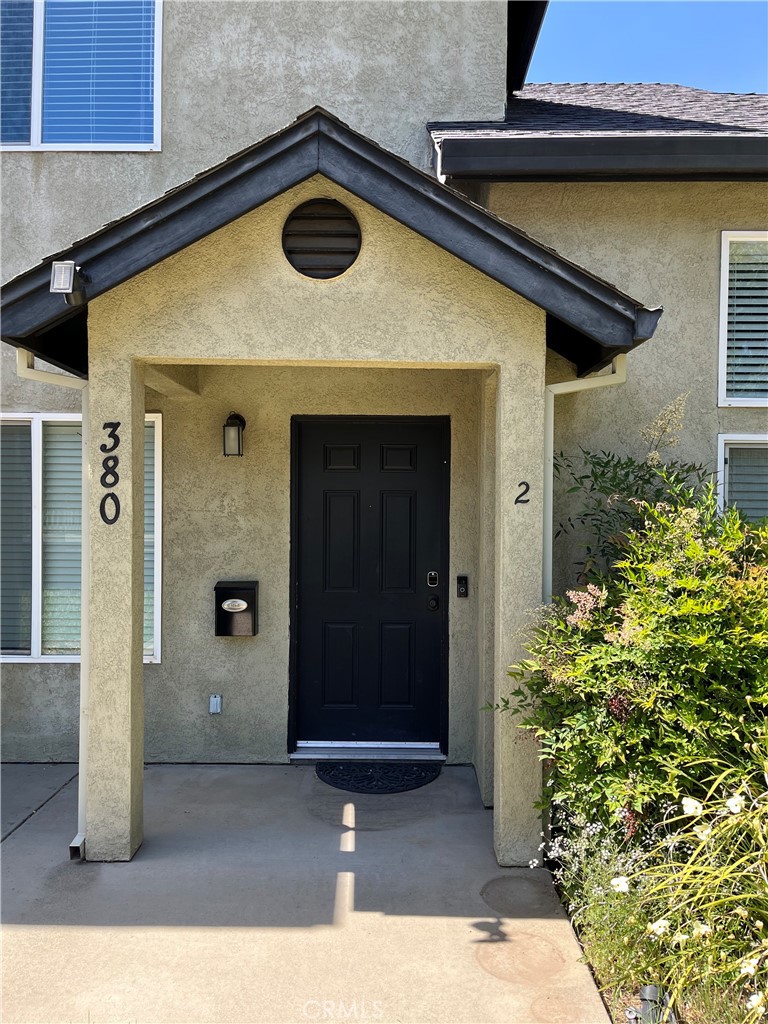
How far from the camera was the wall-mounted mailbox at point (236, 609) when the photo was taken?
6531 millimetres

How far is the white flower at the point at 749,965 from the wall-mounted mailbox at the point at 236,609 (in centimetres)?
432

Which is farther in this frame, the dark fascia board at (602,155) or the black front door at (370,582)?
the black front door at (370,582)

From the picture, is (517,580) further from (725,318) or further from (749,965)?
(725,318)

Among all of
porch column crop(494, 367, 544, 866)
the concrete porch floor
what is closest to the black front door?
the concrete porch floor

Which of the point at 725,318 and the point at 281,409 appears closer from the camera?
the point at 725,318

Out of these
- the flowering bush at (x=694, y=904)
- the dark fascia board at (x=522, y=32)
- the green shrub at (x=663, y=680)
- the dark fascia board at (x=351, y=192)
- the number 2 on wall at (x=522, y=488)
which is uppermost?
the dark fascia board at (x=522, y=32)

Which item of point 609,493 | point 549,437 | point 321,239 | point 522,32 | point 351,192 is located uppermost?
point 522,32

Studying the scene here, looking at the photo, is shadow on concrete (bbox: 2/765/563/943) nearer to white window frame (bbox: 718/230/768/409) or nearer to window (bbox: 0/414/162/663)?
window (bbox: 0/414/162/663)

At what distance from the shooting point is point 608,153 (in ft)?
18.3

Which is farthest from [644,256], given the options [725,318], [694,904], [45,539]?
[45,539]

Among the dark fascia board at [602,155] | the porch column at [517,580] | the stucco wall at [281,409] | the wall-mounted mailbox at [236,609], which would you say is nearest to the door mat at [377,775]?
the stucco wall at [281,409]

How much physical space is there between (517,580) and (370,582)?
218 centimetres

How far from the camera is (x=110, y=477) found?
4.82m

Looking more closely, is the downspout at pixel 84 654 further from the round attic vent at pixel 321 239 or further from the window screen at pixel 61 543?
the window screen at pixel 61 543
